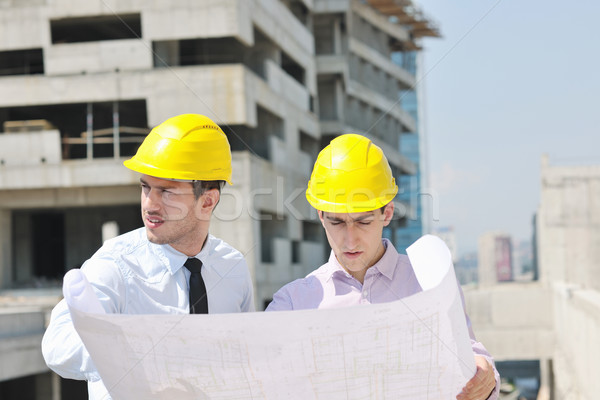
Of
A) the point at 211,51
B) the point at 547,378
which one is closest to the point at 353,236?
the point at 211,51

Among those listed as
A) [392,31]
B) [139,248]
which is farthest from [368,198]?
[392,31]

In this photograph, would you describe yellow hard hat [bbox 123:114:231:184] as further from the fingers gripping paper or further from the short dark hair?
the fingers gripping paper

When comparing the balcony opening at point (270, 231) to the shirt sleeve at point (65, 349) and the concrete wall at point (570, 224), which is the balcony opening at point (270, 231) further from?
the shirt sleeve at point (65, 349)

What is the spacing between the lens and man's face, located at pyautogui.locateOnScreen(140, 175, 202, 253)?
320 cm

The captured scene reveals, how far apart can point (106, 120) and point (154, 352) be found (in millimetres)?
27935

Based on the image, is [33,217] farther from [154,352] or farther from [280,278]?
[154,352]

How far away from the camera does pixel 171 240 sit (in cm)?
333

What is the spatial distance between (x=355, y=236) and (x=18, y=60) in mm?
24656

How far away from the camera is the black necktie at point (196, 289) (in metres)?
3.28

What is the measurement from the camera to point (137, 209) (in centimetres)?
2912

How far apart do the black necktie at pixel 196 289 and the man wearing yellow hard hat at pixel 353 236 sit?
0.34 meters

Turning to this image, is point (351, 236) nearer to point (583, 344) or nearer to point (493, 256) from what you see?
point (583, 344)

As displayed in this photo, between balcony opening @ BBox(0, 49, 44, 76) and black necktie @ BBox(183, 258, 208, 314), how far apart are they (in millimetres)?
23464

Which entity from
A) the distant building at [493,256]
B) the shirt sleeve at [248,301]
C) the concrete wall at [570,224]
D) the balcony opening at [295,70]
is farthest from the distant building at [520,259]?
the shirt sleeve at [248,301]
